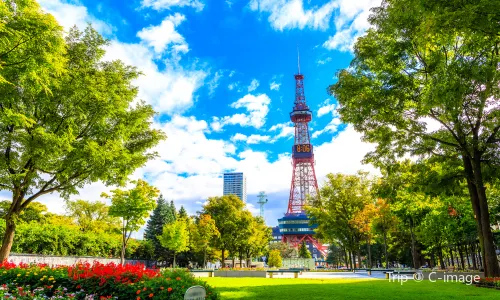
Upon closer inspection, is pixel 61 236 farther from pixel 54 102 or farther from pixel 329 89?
pixel 329 89

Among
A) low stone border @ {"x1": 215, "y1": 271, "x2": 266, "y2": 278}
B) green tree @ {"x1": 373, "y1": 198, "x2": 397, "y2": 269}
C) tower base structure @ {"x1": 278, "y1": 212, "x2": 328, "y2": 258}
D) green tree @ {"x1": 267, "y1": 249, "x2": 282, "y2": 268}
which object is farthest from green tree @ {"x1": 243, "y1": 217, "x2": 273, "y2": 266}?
tower base structure @ {"x1": 278, "y1": 212, "x2": 328, "y2": 258}

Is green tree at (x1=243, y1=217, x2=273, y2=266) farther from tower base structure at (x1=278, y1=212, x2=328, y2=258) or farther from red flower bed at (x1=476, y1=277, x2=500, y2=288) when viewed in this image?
red flower bed at (x1=476, y1=277, x2=500, y2=288)

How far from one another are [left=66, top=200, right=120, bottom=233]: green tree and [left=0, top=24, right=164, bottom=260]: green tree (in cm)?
3770

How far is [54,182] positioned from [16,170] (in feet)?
6.03

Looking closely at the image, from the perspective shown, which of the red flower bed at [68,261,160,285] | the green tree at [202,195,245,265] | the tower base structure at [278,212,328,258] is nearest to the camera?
the red flower bed at [68,261,160,285]

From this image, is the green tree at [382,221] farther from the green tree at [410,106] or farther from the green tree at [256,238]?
the green tree at [410,106]

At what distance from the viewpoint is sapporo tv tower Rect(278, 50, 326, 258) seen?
80.3 metres

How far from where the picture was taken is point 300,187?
3265 inches

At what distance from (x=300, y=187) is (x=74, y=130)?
72.9 metres

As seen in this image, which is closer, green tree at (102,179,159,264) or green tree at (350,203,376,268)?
green tree at (102,179,159,264)

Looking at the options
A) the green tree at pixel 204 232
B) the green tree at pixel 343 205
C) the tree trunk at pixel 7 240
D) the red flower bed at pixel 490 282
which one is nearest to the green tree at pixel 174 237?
the green tree at pixel 204 232

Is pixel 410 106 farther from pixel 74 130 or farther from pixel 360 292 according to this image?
pixel 74 130

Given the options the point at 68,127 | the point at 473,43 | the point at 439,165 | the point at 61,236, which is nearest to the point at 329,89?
the point at 473,43

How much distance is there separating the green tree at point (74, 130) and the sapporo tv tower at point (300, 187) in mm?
66931
